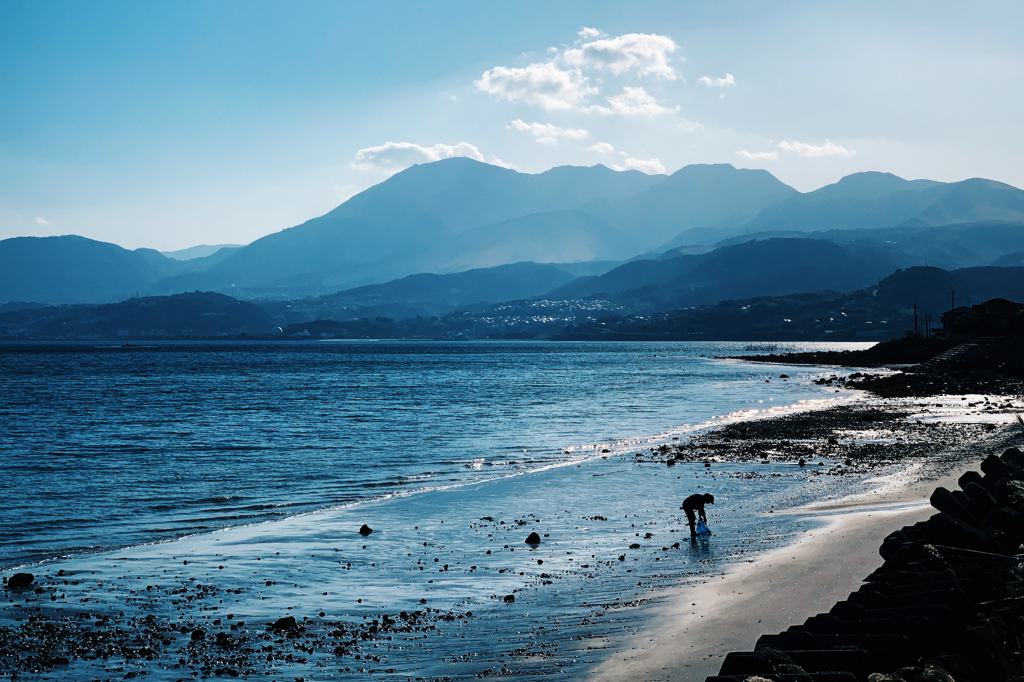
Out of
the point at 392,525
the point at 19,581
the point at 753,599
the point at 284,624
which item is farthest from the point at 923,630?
the point at 19,581

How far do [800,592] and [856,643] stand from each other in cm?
672

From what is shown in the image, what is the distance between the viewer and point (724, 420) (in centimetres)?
4975

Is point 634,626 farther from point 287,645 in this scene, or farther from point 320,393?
point 320,393

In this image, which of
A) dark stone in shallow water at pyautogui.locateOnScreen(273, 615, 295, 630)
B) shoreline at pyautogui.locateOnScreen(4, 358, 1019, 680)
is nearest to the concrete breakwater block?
shoreline at pyautogui.locateOnScreen(4, 358, 1019, 680)

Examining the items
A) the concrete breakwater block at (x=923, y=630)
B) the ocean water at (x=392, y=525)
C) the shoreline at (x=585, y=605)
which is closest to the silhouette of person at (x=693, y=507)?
the ocean water at (x=392, y=525)

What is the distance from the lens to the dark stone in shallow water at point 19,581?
15508mm

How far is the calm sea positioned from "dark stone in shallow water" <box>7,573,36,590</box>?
272 centimetres

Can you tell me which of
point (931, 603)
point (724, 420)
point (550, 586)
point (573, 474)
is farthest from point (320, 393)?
point (931, 603)

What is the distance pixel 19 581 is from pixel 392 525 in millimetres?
8886

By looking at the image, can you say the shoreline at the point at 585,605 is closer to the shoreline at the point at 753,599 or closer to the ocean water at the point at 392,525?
the ocean water at the point at 392,525

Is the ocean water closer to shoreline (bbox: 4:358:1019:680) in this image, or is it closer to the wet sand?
shoreline (bbox: 4:358:1019:680)

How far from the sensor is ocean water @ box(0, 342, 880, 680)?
12961 millimetres

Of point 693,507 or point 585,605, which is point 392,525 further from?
point 585,605

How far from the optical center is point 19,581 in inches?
617
